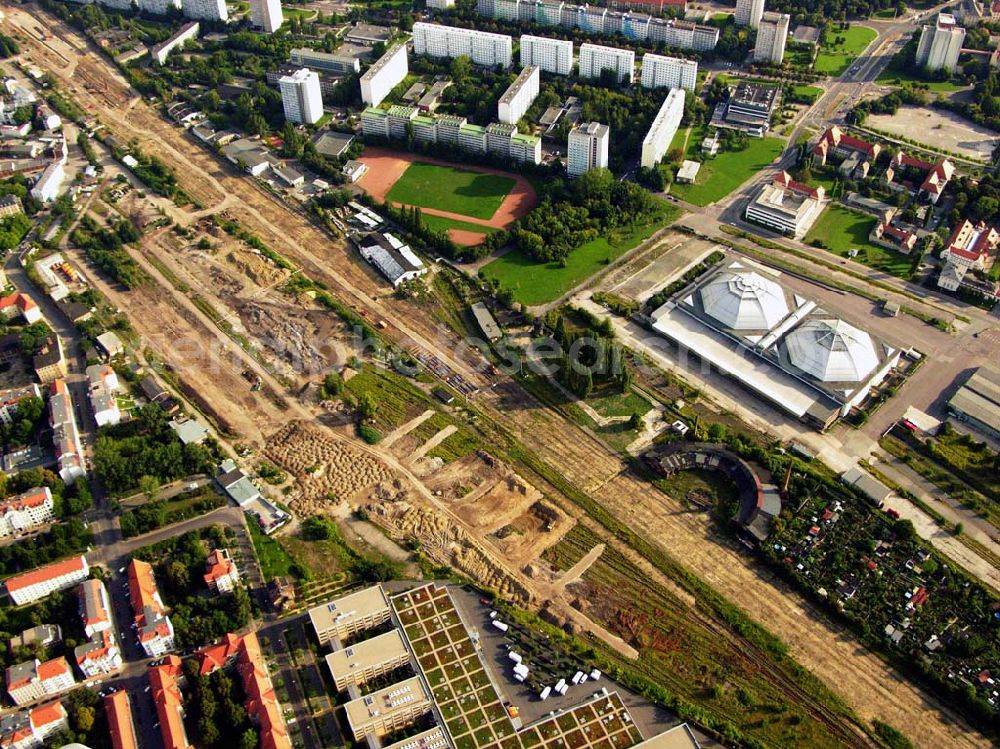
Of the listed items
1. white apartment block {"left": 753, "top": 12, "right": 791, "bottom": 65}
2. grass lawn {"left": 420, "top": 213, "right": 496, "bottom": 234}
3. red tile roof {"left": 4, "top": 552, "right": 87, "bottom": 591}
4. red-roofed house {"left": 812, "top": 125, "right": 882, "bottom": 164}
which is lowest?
red tile roof {"left": 4, "top": 552, "right": 87, "bottom": 591}

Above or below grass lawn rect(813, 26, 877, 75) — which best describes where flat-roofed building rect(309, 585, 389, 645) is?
below

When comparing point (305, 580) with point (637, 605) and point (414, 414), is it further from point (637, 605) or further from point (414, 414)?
point (637, 605)

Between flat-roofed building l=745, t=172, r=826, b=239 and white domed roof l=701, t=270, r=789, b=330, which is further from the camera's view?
flat-roofed building l=745, t=172, r=826, b=239

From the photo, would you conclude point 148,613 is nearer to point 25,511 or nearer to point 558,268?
point 25,511

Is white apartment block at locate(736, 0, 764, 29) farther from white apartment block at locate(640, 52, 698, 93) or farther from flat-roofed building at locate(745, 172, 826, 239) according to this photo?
flat-roofed building at locate(745, 172, 826, 239)

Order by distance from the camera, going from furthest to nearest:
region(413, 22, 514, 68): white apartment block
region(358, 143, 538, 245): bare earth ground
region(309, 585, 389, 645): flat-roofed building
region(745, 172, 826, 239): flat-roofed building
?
region(413, 22, 514, 68): white apartment block
region(358, 143, 538, 245): bare earth ground
region(745, 172, 826, 239): flat-roofed building
region(309, 585, 389, 645): flat-roofed building

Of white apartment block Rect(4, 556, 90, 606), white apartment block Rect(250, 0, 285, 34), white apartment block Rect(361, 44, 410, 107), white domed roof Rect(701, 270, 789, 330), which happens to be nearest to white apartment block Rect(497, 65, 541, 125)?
white apartment block Rect(361, 44, 410, 107)

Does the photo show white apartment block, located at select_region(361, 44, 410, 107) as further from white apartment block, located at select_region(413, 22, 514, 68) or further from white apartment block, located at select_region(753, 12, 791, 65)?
white apartment block, located at select_region(753, 12, 791, 65)

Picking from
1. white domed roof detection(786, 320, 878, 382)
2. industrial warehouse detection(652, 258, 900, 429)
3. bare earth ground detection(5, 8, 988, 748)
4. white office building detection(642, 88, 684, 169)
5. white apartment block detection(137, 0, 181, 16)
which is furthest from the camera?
white apartment block detection(137, 0, 181, 16)

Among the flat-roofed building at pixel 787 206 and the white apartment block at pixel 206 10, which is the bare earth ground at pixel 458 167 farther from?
the white apartment block at pixel 206 10
